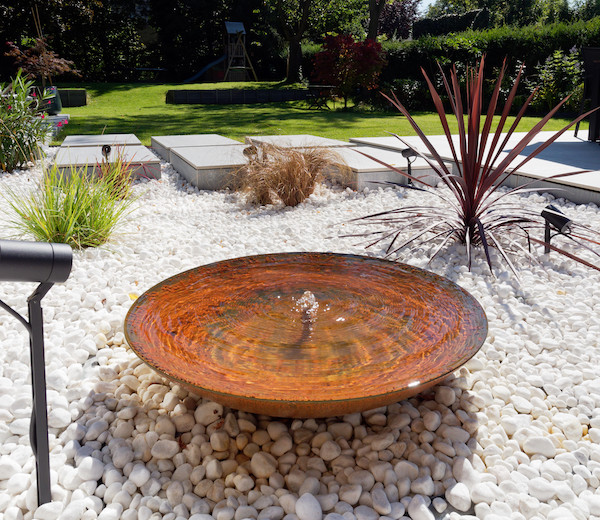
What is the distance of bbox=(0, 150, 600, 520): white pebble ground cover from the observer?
1396 millimetres

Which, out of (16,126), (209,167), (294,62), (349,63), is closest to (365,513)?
(209,167)

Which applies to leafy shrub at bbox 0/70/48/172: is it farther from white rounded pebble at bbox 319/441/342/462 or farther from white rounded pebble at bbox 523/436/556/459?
white rounded pebble at bbox 523/436/556/459

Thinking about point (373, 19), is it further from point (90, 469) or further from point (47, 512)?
point (47, 512)

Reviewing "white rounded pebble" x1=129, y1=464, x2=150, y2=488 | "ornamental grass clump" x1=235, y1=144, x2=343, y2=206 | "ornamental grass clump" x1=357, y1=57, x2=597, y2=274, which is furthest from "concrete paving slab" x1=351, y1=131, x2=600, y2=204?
Result: "white rounded pebble" x1=129, y1=464, x2=150, y2=488

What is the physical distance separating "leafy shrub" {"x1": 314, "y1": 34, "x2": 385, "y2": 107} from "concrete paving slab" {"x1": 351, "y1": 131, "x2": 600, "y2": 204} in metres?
5.64

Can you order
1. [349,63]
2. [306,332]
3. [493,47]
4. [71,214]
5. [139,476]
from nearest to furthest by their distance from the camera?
[139,476], [306,332], [71,214], [349,63], [493,47]

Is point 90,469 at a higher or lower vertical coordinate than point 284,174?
lower

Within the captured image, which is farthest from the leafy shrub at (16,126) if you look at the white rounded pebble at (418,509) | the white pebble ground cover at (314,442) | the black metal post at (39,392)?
the white rounded pebble at (418,509)

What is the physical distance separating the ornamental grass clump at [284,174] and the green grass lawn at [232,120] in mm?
2986

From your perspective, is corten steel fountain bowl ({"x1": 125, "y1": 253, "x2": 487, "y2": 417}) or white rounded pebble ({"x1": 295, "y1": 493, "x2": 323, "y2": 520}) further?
corten steel fountain bowl ({"x1": 125, "y1": 253, "x2": 487, "y2": 417})

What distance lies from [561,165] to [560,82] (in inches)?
287

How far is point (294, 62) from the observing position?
16.4 m

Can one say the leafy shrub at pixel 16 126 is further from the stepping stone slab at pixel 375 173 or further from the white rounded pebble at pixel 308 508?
the white rounded pebble at pixel 308 508

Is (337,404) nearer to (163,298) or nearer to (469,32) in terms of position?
(163,298)
